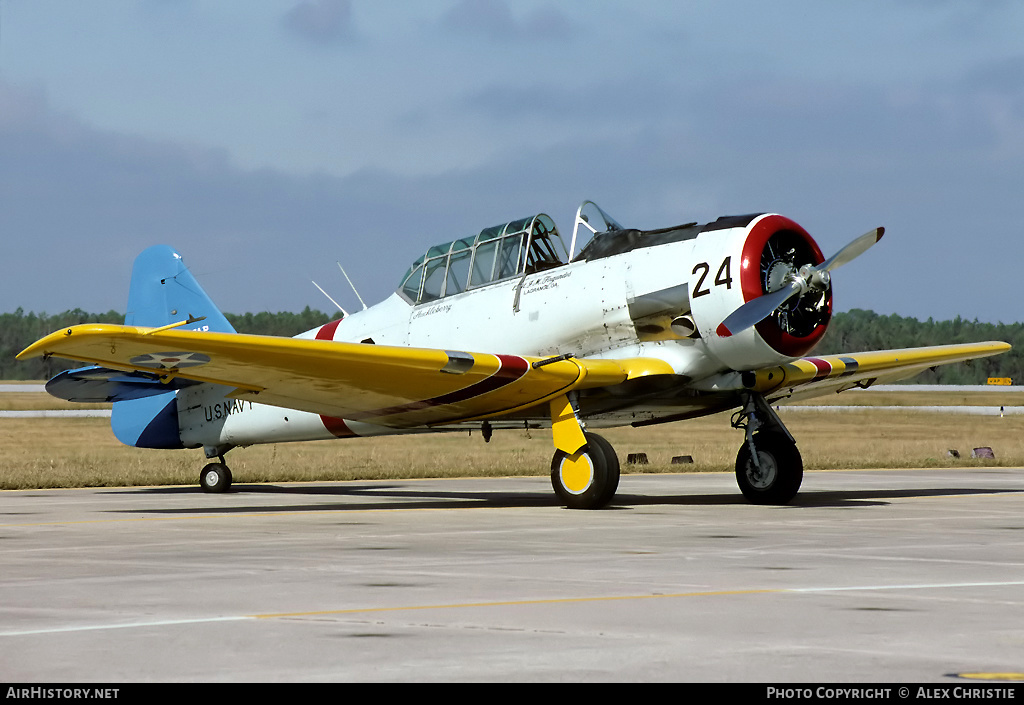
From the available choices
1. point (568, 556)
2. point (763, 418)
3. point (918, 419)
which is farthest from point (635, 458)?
point (918, 419)

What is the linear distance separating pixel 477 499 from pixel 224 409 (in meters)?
4.13

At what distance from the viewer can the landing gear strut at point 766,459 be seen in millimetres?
13578

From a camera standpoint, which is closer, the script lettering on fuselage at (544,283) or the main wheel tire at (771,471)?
the main wheel tire at (771,471)

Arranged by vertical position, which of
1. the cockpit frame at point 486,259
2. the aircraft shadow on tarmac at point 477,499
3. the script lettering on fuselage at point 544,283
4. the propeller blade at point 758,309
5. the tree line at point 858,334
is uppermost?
the tree line at point 858,334

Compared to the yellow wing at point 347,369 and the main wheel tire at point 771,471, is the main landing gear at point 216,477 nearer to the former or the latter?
the yellow wing at point 347,369

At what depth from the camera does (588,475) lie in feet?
41.2

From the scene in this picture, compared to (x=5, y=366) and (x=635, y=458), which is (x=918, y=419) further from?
(x=5, y=366)

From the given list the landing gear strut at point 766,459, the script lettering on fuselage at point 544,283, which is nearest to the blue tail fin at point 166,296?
the script lettering on fuselage at point 544,283

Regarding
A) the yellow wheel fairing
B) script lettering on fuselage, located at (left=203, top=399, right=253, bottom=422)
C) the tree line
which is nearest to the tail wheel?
the yellow wheel fairing

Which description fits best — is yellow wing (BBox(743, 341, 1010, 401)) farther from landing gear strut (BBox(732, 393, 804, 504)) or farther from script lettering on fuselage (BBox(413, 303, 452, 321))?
script lettering on fuselage (BBox(413, 303, 452, 321))

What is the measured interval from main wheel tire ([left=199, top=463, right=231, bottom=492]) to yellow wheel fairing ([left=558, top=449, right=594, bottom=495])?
6178 mm

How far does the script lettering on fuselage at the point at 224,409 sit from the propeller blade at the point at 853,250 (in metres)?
8.06
